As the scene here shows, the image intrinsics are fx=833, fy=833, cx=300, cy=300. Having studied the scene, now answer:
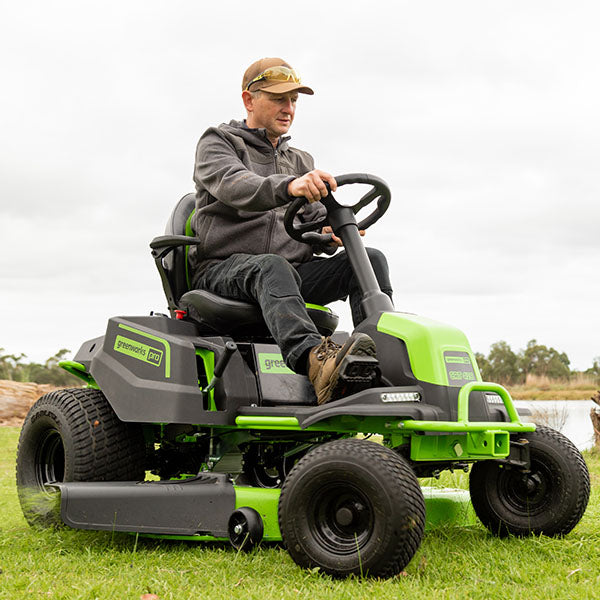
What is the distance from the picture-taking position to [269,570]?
3.05 m

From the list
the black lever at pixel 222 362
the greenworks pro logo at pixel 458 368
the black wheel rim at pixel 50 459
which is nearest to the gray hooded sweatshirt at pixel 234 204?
the black lever at pixel 222 362

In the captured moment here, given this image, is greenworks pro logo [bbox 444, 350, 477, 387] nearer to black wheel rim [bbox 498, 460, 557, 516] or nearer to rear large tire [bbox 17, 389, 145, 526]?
black wheel rim [bbox 498, 460, 557, 516]

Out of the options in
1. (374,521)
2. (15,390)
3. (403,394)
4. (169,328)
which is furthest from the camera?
(15,390)

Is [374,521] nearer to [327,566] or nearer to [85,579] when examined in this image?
[327,566]

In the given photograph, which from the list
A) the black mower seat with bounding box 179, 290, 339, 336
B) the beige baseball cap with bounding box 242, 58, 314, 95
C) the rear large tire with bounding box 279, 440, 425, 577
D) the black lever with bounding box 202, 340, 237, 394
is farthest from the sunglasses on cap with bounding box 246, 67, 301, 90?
the rear large tire with bounding box 279, 440, 425, 577

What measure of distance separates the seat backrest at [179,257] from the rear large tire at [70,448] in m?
0.67

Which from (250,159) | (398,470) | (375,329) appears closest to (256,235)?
(250,159)

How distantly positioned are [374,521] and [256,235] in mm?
1628

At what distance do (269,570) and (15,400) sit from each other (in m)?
10.1

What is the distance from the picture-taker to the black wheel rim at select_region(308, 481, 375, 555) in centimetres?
290

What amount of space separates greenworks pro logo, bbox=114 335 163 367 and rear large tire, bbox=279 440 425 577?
42.7 inches

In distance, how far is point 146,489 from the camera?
140 inches

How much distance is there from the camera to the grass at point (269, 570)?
2701 mm

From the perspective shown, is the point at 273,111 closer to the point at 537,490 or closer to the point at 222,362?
the point at 222,362
